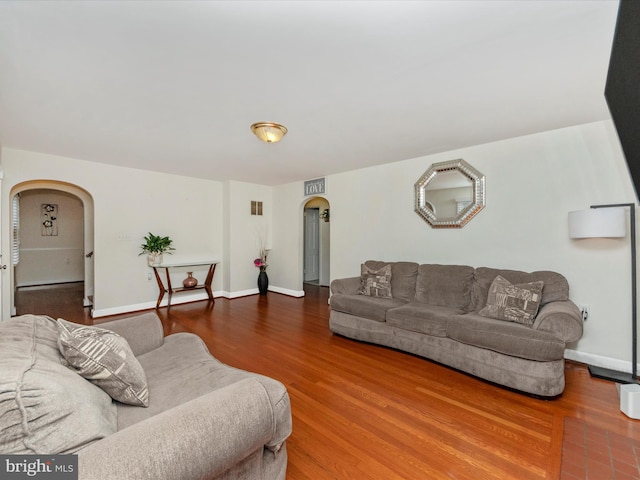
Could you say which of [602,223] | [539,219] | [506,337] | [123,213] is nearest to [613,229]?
→ [602,223]

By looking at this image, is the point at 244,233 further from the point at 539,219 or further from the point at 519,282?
the point at 539,219

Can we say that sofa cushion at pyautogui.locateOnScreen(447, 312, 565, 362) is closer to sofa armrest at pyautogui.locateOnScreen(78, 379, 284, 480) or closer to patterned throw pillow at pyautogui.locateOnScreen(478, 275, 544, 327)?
patterned throw pillow at pyautogui.locateOnScreen(478, 275, 544, 327)

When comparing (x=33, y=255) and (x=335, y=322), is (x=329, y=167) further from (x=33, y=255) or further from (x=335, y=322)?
(x=33, y=255)

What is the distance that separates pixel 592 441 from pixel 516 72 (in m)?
2.49

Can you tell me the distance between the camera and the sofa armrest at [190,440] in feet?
2.65

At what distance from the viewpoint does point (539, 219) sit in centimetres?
316

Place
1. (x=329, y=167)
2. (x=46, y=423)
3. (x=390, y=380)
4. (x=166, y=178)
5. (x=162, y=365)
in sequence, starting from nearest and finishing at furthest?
(x=46, y=423)
(x=162, y=365)
(x=390, y=380)
(x=329, y=167)
(x=166, y=178)

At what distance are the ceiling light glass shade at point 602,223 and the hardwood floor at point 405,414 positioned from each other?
131 centimetres

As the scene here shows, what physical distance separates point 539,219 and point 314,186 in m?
3.60

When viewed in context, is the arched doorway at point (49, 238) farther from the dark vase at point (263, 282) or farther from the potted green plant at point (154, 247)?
the dark vase at point (263, 282)

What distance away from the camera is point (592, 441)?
1.82 metres

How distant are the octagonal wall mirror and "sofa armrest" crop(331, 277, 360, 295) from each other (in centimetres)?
136

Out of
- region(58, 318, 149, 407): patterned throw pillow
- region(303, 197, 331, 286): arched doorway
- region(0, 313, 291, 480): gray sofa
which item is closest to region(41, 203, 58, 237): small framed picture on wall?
region(303, 197, 331, 286): arched doorway

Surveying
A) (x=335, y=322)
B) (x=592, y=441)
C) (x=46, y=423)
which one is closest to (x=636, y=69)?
(x=592, y=441)
